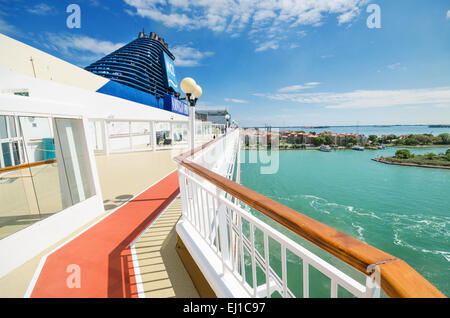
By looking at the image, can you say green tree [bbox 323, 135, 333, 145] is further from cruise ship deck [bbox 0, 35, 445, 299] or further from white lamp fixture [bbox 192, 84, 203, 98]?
cruise ship deck [bbox 0, 35, 445, 299]

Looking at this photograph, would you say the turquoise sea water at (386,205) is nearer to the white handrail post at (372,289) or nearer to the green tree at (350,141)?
the white handrail post at (372,289)

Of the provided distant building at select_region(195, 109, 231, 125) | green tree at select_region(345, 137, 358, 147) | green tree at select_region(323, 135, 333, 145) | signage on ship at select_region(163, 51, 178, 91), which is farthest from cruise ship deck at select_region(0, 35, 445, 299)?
green tree at select_region(345, 137, 358, 147)

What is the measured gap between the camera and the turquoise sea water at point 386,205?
11227 millimetres

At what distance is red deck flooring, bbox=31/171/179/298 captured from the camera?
78.9 inches

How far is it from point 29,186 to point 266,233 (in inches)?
136

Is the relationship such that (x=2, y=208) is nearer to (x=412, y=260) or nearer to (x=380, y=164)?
(x=412, y=260)

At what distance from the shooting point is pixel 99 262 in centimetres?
243

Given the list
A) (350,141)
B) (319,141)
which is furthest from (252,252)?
(350,141)

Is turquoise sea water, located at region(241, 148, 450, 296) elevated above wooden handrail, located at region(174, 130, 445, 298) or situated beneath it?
situated beneath

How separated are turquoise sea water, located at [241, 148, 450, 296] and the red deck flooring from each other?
42.3 ft

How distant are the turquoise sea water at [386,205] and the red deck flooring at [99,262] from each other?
12887 millimetres

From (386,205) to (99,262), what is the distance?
2337cm

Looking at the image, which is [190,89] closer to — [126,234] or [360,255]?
[126,234]

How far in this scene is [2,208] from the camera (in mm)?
2414
